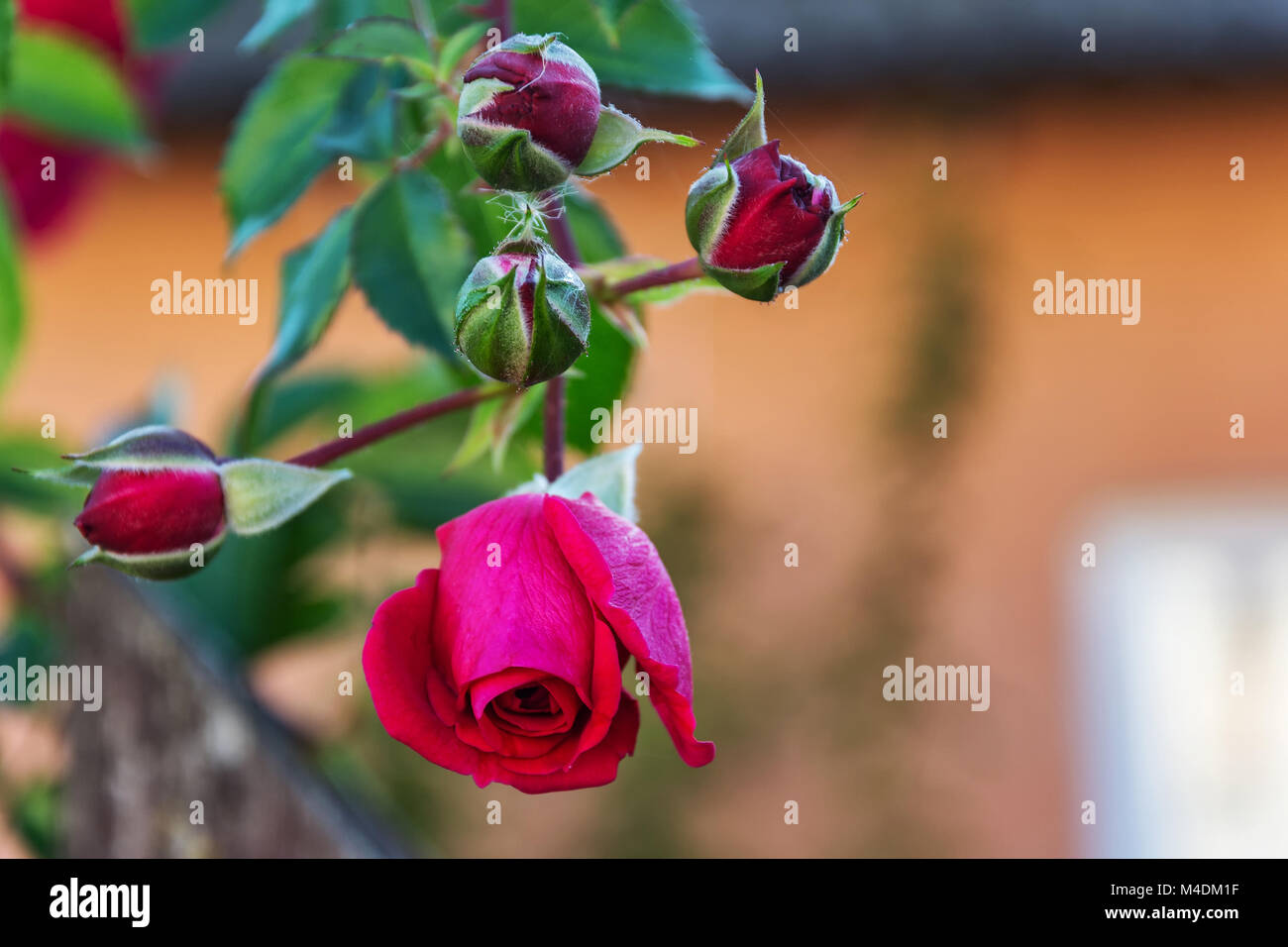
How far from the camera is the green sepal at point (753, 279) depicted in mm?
306

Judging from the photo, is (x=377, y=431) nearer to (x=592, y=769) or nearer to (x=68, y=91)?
(x=592, y=769)

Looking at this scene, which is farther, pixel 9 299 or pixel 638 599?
pixel 9 299

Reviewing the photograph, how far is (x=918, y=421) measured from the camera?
6.97ft

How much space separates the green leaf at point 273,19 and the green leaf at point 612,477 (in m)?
0.17

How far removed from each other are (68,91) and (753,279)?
501 millimetres

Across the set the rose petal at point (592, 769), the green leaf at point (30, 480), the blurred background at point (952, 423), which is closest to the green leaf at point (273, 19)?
the rose petal at point (592, 769)

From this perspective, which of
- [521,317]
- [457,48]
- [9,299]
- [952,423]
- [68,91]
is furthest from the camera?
[952,423]

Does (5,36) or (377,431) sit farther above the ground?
(5,36)

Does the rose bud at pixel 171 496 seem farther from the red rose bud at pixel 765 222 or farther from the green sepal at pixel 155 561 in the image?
the red rose bud at pixel 765 222

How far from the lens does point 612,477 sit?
358 millimetres

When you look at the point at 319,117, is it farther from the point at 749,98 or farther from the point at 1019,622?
the point at 1019,622

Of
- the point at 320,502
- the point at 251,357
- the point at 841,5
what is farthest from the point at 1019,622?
the point at 320,502

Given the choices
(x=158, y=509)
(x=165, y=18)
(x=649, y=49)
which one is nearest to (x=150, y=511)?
(x=158, y=509)

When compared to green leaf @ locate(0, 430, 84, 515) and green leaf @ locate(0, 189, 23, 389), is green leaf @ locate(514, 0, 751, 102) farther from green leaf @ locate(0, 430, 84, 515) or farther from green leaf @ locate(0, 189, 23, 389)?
green leaf @ locate(0, 430, 84, 515)
